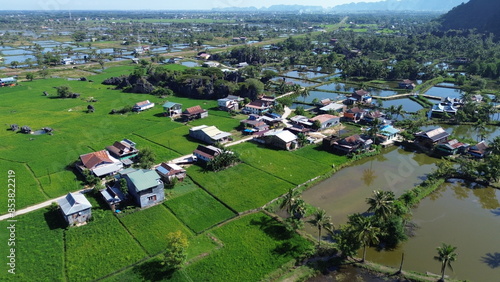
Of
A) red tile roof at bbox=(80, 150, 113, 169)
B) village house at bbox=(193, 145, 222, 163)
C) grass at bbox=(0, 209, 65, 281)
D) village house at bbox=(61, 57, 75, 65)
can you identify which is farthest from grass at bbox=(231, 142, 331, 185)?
village house at bbox=(61, 57, 75, 65)

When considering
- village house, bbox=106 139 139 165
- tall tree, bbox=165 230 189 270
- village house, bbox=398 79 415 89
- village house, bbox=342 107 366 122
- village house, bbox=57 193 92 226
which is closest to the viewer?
tall tree, bbox=165 230 189 270

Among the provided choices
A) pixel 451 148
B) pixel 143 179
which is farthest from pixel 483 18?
pixel 143 179

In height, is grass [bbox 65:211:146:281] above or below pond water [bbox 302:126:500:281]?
above

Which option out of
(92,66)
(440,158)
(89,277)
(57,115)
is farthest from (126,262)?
(92,66)

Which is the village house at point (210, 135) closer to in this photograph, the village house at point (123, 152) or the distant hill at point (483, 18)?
the village house at point (123, 152)

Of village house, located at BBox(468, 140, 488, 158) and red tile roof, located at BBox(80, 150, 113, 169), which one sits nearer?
red tile roof, located at BBox(80, 150, 113, 169)

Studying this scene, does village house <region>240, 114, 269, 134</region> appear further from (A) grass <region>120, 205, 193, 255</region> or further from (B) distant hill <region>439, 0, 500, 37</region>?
(B) distant hill <region>439, 0, 500, 37</region>

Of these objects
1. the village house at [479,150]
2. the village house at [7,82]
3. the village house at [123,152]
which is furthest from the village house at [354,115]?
the village house at [7,82]
